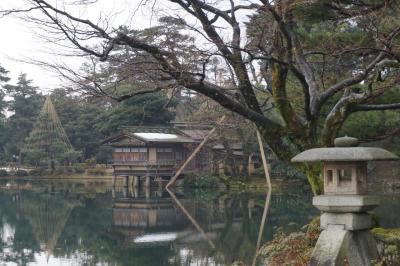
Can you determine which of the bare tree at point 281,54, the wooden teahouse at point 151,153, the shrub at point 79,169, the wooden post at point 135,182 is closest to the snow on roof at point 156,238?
the bare tree at point 281,54

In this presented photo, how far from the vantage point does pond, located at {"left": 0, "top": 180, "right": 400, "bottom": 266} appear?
36.0 feet

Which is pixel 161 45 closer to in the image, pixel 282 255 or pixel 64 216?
pixel 282 255

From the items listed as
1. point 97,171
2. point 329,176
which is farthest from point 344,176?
point 97,171

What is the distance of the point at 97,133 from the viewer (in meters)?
37.7

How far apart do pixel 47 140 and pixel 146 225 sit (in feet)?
73.1

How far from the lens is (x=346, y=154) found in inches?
200

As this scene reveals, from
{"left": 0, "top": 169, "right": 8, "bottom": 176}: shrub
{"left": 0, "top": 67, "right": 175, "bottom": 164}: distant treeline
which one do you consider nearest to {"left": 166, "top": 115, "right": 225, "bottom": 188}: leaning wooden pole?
{"left": 0, "top": 67, "right": 175, "bottom": 164}: distant treeline

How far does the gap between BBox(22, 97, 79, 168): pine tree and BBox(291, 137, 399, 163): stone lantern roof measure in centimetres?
3134

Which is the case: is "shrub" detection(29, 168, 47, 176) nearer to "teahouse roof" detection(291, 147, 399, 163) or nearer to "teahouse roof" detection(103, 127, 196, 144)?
"teahouse roof" detection(103, 127, 196, 144)

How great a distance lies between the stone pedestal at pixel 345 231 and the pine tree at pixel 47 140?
31308 mm

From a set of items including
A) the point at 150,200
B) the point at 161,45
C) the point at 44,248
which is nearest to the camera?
the point at 161,45

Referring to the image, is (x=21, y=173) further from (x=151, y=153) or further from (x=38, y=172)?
(x=151, y=153)

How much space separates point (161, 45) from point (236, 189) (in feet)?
65.9

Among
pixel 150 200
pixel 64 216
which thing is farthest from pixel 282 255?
pixel 150 200
